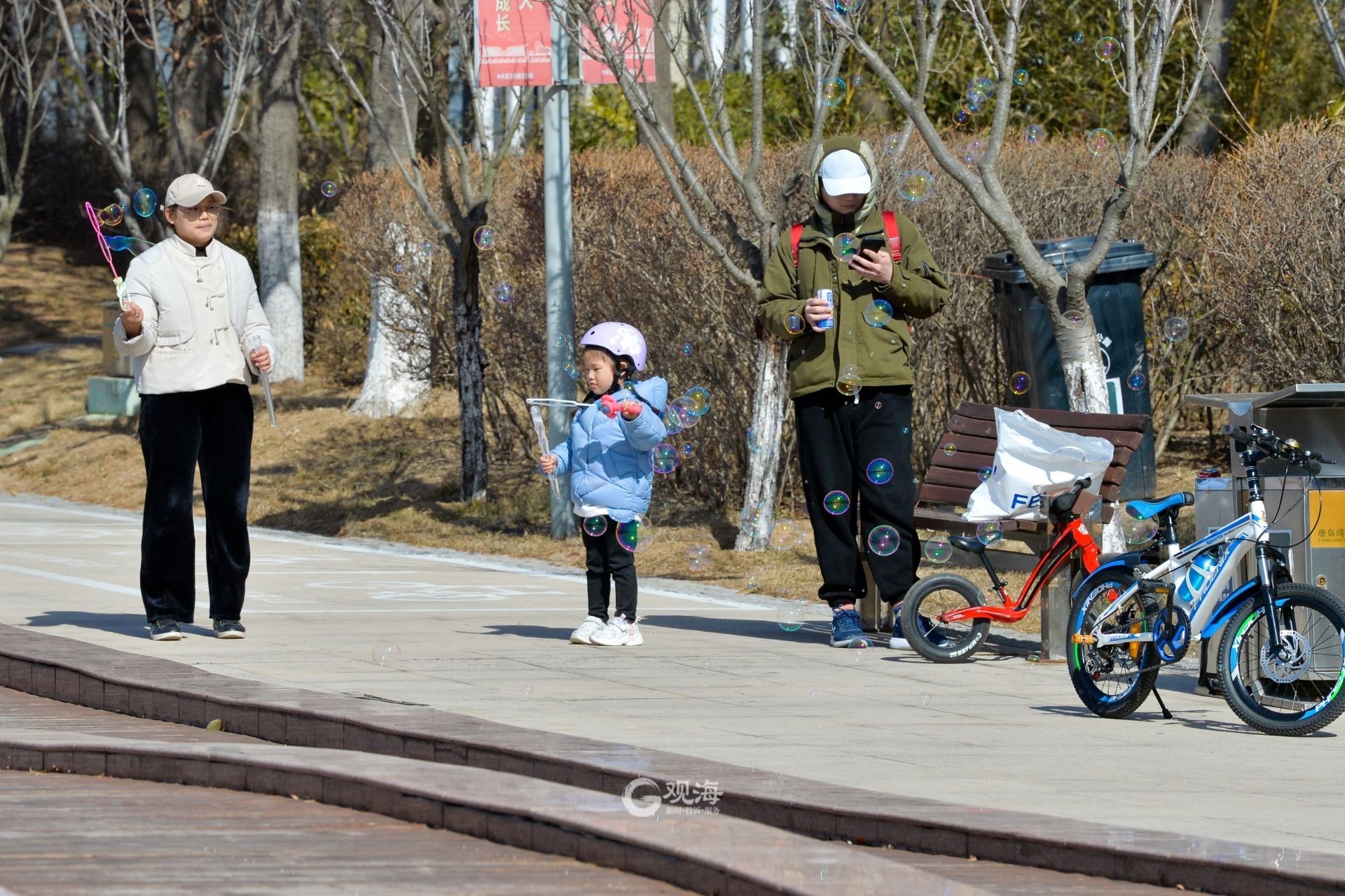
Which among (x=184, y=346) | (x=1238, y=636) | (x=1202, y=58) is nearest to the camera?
(x=1238, y=636)

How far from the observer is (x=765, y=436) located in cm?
1323

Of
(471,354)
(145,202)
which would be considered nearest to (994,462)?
(145,202)

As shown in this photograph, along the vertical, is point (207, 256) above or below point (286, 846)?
above

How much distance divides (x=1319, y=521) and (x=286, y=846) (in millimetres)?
4233

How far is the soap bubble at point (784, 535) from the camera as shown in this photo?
13.4 meters

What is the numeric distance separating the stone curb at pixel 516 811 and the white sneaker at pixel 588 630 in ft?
8.73

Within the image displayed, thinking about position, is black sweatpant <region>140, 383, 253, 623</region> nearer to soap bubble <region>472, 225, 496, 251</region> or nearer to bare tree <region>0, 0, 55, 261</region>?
soap bubble <region>472, 225, 496, 251</region>

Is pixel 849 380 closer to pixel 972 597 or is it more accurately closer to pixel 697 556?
pixel 972 597

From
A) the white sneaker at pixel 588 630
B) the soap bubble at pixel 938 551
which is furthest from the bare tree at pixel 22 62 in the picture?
the soap bubble at pixel 938 551

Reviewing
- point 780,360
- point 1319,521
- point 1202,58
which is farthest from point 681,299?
point 1319,521

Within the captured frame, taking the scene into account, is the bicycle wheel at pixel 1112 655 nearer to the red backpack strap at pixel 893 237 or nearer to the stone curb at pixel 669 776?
the stone curb at pixel 669 776

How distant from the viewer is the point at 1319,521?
7418mm

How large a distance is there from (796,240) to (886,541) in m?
1.33

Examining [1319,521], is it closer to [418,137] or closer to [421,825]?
[421,825]
